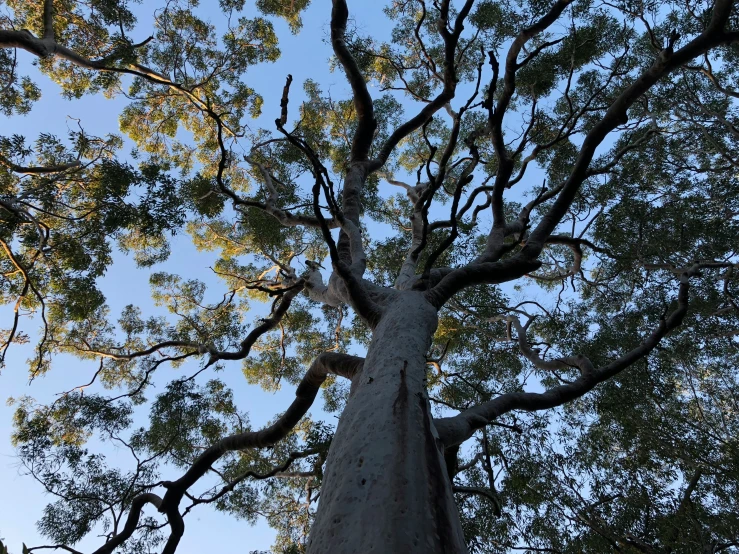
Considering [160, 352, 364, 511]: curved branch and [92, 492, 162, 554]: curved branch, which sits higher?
[160, 352, 364, 511]: curved branch

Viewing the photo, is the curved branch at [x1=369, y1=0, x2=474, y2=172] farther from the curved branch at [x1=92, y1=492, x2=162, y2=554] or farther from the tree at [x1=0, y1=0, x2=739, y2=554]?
the curved branch at [x1=92, y1=492, x2=162, y2=554]

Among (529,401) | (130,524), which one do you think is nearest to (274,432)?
(130,524)

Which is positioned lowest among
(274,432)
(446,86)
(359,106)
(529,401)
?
(529,401)

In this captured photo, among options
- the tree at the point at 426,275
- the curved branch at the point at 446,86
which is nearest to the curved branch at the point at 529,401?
the tree at the point at 426,275

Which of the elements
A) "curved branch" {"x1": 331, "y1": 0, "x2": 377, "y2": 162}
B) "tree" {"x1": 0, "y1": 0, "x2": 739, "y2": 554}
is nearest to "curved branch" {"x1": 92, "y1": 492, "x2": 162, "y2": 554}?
"tree" {"x1": 0, "y1": 0, "x2": 739, "y2": 554}

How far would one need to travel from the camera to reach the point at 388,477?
69.9 inches

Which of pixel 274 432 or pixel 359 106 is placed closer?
pixel 274 432

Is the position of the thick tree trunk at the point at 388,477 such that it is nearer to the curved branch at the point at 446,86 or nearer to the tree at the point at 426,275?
the tree at the point at 426,275

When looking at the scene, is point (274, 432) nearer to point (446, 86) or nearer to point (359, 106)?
point (359, 106)

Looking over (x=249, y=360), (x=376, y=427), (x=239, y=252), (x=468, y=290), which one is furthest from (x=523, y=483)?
(x=239, y=252)

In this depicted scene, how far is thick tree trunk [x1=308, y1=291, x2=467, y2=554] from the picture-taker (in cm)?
155

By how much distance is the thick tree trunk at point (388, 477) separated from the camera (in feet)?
5.09

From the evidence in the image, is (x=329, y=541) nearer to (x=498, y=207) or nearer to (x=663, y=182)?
(x=498, y=207)

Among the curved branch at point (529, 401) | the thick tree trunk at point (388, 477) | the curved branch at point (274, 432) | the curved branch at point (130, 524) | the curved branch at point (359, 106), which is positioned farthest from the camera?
the curved branch at point (359, 106)
